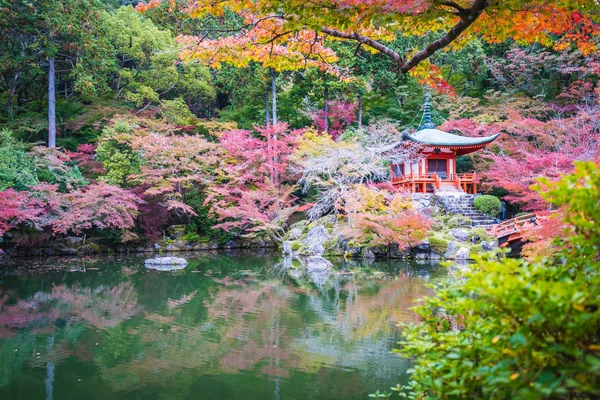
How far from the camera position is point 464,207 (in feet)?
49.3

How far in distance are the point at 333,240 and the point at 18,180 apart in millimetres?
9637

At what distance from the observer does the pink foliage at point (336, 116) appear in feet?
60.3

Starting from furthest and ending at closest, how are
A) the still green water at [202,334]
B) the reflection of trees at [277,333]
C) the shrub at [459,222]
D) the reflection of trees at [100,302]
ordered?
the shrub at [459,222], the reflection of trees at [100,302], the reflection of trees at [277,333], the still green water at [202,334]

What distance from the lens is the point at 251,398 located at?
3.68 metres

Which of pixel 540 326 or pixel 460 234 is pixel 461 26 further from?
pixel 460 234

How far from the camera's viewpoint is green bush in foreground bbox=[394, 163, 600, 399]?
1178 millimetres

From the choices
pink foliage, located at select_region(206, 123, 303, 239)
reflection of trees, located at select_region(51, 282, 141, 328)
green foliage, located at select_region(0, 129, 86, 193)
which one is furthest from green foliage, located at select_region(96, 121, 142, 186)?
reflection of trees, located at select_region(51, 282, 141, 328)

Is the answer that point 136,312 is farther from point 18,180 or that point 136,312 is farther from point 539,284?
point 18,180

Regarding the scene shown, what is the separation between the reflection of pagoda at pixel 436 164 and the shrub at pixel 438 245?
4.09 m

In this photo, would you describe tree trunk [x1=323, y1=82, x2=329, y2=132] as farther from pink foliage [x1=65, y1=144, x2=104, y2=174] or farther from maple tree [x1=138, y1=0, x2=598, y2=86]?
maple tree [x1=138, y1=0, x2=598, y2=86]

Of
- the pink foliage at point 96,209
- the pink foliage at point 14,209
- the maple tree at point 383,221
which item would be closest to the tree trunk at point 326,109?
the maple tree at point 383,221

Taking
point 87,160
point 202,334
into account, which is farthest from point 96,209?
point 202,334

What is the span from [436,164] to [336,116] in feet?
16.4

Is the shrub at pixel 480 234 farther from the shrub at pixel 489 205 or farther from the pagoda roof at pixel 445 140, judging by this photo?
the pagoda roof at pixel 445 140
